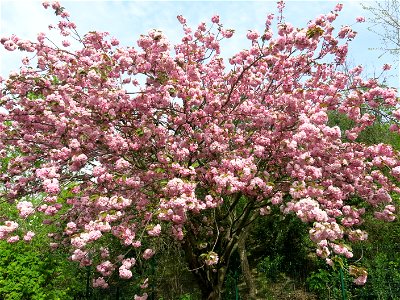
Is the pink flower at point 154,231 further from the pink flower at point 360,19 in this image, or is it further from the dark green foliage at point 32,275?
the pink flower at point 360,19

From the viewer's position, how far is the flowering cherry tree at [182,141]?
20.1 ft

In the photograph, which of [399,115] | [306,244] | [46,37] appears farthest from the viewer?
[306,244]

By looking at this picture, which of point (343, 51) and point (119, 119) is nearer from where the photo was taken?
point (119, 119)

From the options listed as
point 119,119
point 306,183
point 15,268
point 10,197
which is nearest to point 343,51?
point 306,183

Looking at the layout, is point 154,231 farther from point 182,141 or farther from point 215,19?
point 215,19

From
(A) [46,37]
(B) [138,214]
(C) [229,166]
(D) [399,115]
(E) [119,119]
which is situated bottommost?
(B) [138,214]

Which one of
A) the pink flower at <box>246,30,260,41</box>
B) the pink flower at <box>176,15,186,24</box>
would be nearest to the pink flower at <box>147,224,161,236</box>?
the pink flower at <box>246,30,260,41</box>

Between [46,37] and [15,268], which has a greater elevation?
[46,37]

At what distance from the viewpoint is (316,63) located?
26.3 ft

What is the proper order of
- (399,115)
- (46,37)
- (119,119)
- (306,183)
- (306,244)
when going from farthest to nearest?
(306,244) < (46,37) < (119,119) < (399,115) < (306,183)

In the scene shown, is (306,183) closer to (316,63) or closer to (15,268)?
(316,63)

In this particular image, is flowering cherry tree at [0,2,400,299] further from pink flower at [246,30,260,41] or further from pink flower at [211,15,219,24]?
pink flower at [211,15,219,24]

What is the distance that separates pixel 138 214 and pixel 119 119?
1741 millimetres

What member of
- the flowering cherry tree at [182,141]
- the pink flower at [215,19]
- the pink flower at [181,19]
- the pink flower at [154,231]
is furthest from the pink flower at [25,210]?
the pink flower at [215,19]
